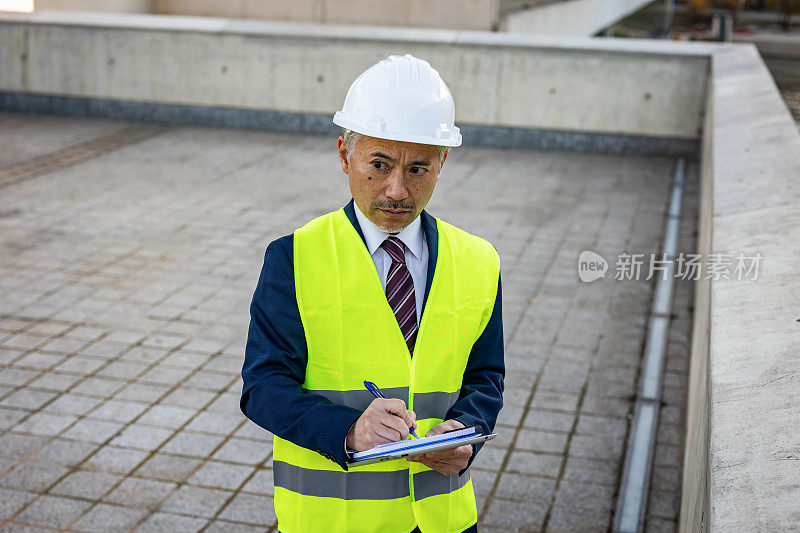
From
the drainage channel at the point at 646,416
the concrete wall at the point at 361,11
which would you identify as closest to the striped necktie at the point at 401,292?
the drainage channel at the point at 646,416

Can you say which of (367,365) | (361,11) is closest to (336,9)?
(361,11)

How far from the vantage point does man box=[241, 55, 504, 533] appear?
226cm

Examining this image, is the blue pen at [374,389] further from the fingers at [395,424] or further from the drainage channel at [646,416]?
the drainage channel at [646,416]

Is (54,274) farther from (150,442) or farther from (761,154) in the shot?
(761,154)

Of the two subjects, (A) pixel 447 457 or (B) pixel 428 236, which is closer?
(A) pixel 447 457

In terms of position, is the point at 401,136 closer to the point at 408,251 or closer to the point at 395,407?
the point at 408,251

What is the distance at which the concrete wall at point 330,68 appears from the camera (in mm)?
11562

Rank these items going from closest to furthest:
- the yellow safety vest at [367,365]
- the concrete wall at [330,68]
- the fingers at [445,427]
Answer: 1. the fingers at [445,427]
2. the yellow safety vest at [367,365]
3. the concrete wall at [330,68]

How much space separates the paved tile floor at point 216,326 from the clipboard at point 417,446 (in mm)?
2316

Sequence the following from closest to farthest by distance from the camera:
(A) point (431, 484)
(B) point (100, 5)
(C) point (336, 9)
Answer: (A) point (431, 484)
(C) point (336, 9)
(B) point (100, 5)

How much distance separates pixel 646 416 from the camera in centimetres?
537

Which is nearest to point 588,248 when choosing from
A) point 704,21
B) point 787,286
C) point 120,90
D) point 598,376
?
point 598,376

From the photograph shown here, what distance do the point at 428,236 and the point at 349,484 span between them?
2.18ft

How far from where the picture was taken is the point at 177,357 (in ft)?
19.6
